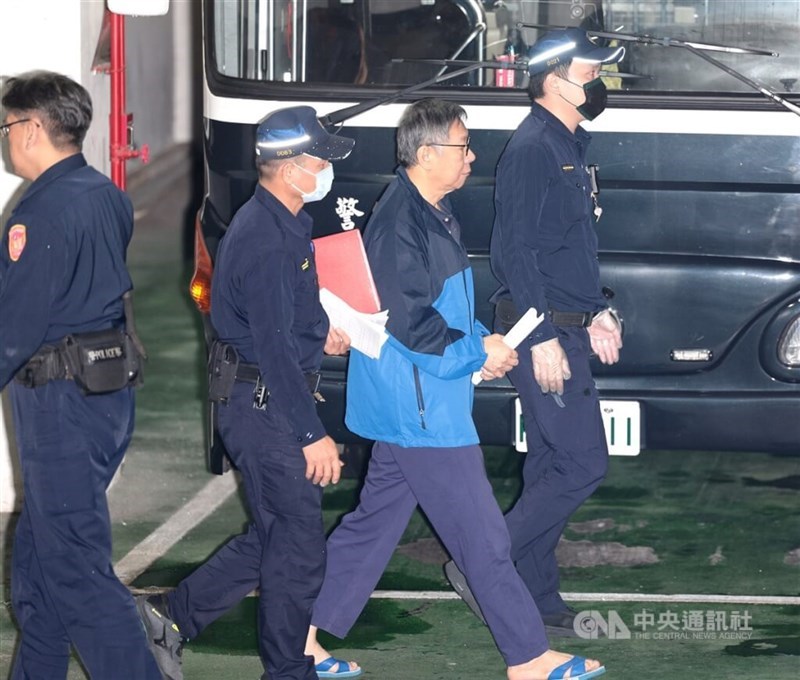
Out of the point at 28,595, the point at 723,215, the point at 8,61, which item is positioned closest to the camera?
the point at 28,595

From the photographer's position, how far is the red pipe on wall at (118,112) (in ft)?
22.2

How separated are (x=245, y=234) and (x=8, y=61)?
2380 mm

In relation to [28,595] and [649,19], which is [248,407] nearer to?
[28,595]

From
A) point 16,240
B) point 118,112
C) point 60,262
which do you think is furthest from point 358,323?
point 118,112

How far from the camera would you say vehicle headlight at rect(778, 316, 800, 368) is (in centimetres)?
600

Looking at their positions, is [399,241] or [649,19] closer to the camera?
[399,241]

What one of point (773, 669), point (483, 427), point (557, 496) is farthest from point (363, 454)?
point (773, 669)

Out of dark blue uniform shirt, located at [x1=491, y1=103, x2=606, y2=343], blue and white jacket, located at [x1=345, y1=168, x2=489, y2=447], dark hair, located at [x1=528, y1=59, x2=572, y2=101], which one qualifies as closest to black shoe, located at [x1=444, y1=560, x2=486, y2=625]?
blue and white jacket, located at [x1=345, y1=168, x2=489, y2=447]

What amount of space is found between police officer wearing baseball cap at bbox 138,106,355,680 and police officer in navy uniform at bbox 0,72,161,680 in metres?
0.36

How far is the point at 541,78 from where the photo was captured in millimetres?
5379

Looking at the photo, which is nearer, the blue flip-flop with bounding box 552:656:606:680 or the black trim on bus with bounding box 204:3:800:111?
the blue flip-flop with bounding box 552:656:606:680

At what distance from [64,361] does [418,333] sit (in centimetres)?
106

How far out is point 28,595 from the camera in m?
4.60

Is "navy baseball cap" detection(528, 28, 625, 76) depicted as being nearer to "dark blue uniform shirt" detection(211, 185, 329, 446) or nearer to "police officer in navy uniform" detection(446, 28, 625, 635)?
"police officer in navy uniform" detection(446, 28, 625, 635)
